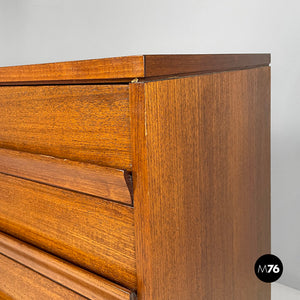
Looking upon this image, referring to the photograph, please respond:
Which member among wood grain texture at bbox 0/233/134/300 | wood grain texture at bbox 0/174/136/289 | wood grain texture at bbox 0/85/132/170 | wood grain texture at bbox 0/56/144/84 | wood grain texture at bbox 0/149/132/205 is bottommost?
wood grain texture at bbox 0/233/134/300

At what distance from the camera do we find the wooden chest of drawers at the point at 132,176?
0.54 meters

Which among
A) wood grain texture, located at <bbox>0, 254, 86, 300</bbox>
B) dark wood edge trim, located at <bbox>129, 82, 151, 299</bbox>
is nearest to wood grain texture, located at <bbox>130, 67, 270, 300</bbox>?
dark wood edge trim, located at <bbox>129, 82, 151, 299</bbox>

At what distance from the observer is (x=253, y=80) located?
2.60 ft

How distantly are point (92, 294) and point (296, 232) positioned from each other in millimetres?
705

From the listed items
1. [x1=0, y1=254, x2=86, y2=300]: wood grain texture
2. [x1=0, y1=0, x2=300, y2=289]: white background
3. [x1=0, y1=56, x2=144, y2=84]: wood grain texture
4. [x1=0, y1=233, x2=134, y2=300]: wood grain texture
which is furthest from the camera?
[x1=0, y1=0, x2=300, y2=289]: white background

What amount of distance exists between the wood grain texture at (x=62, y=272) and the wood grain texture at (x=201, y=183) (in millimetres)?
63

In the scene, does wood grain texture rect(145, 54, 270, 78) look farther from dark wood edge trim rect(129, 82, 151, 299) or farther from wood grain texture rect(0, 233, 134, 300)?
wood grain texture rect(0, 233, 134, 300)

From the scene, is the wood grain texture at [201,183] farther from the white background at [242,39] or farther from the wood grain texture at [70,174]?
the white background at [242,39]

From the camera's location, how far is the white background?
105cm

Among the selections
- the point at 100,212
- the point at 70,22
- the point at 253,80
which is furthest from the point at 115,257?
the point at 70,22

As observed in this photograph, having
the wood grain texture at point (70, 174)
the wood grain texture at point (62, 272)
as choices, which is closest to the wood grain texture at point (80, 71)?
the wood grain texture at point (70, 174)

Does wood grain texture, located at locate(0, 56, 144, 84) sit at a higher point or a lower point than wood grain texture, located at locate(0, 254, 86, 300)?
higher

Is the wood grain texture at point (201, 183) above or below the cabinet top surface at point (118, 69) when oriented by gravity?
below

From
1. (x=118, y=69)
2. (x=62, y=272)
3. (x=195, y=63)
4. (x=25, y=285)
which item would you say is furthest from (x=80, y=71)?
(x=25, y=285)
